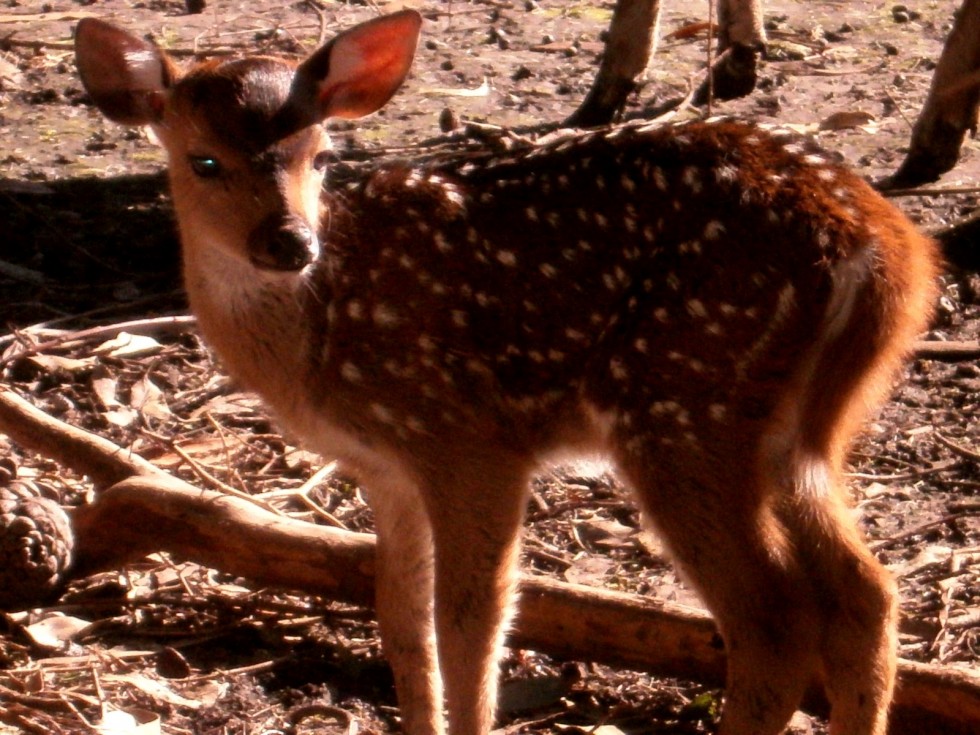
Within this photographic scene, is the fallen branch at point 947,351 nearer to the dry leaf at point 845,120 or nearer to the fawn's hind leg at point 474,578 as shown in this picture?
the dry leaf at point 845,120

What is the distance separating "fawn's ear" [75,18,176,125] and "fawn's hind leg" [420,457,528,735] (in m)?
1.28

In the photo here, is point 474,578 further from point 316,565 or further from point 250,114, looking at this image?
point 250,114

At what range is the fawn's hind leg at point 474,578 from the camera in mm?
4051

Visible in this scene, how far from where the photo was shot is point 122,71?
4270mm

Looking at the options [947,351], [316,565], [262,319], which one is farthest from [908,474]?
[262,319]

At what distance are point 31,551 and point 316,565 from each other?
2.54 ft

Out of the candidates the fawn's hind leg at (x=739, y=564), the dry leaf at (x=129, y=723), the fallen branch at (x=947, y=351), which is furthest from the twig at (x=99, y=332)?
the fallen branch at (x=947, y=351)

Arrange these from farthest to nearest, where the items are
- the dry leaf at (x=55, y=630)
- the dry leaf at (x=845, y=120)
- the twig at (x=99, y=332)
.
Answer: the dry leaf at (x=845, y=120)
the twig at (x=99, y=332)
the dry leaf at (x=55, y=630)

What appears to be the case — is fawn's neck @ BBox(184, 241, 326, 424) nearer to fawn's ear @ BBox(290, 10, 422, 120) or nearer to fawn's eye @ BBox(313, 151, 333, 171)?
fawn's eye @ BBox(313, 151, 333, 171)

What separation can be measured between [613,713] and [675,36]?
4985 mm

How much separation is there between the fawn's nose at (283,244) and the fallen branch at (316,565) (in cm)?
89

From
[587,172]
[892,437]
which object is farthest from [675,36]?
[587,172]

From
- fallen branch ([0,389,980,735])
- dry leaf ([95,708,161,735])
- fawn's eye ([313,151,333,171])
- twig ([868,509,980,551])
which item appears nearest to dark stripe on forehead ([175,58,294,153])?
fawn's eye ([313,151,333,171])

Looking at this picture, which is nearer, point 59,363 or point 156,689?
point 156,689
